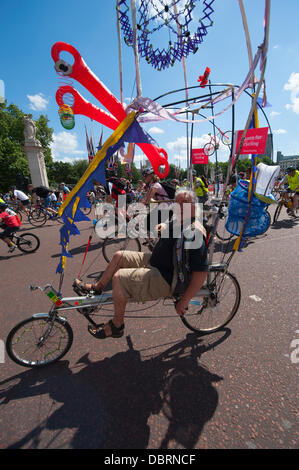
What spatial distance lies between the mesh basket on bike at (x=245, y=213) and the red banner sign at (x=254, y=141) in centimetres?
54

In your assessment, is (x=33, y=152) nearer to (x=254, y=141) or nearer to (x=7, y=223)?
(x=7, y=223)

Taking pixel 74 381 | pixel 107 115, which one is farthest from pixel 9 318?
pixel 107 115

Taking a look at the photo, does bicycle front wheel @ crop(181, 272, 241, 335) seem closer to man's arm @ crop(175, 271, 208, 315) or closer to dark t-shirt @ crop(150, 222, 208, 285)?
man's arm @ crop(175, 271, 208, 315)

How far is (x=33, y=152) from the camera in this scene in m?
23.4

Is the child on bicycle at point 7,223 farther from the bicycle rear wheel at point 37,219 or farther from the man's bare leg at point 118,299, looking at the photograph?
the man's bare leg at point 118,299

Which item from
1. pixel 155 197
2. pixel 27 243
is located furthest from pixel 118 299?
pixel 27 243

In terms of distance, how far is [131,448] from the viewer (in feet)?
5.03

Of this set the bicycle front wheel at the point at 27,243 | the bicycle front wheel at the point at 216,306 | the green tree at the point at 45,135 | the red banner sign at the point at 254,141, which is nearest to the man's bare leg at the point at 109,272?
the bicycle front wheel at the point at 216,306

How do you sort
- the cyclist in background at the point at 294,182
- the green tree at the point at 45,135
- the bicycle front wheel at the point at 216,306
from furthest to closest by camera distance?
the green tree at the point at 45,135, the cyclist in background at the point at 294,182, the bicycle front wheel at the point at 216,306

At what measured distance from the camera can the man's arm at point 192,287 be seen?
6.64ft

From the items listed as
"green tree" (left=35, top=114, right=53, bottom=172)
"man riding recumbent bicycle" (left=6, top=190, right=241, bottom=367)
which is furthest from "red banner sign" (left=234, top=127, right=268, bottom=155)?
"green tree" (left=35, top=114, right=53, bottom=172)

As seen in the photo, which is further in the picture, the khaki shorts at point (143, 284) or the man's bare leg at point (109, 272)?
the man's bare leg at point (109, 272)

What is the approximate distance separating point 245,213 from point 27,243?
6019mm

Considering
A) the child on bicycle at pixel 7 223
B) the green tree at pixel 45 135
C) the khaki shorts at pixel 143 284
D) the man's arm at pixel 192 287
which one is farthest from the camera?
the green tree at pixel 45 135
